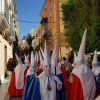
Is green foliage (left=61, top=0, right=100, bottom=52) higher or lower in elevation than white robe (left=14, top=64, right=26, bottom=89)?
higher

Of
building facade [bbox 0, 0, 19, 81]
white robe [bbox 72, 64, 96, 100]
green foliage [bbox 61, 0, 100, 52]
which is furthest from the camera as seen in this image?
green foliage [bbox 61, 0, 100, 52]

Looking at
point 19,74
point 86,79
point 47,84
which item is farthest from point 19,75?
point 86,79

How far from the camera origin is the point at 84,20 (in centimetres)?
1942

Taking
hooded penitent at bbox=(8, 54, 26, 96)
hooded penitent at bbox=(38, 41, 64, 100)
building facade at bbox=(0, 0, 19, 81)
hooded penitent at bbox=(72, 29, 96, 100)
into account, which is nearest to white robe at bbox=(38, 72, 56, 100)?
hooded penitent at bbox=(38, 41, 64, 100)

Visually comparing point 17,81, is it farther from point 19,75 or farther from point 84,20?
point 84,20

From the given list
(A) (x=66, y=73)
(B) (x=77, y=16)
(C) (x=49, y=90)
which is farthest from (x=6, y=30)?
(C) (x=49, y=90)

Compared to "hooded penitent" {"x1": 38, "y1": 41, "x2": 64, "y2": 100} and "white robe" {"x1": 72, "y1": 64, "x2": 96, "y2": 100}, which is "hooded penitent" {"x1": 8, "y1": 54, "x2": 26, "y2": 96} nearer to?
"hooded penitent" {"x1": 38, "y1": 41, "x2": 64, "y2": 100}

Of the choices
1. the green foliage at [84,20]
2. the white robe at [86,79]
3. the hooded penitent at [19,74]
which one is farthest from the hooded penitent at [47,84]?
the green foliage at [84,20]

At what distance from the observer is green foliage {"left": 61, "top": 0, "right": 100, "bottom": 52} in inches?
668

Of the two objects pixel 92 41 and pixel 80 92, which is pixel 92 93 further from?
pixel 92 41

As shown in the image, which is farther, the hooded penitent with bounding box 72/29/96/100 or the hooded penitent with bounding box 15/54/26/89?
the hooded penitent with bounding box 15/54/26/89

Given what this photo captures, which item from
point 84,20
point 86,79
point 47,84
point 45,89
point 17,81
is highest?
point 84,20

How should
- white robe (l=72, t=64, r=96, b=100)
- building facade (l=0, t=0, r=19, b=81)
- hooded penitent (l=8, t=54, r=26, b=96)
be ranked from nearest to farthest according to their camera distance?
1. white robe (l=72, t=64, r=96, b=100)
2. hooded penitent (l=8, t=54, r=26, b=96)
3. building facade (l=0, t=0, r=19, b=81)

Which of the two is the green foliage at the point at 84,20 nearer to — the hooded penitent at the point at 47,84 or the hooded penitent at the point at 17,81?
the hooded penitent at the point at 17,81
